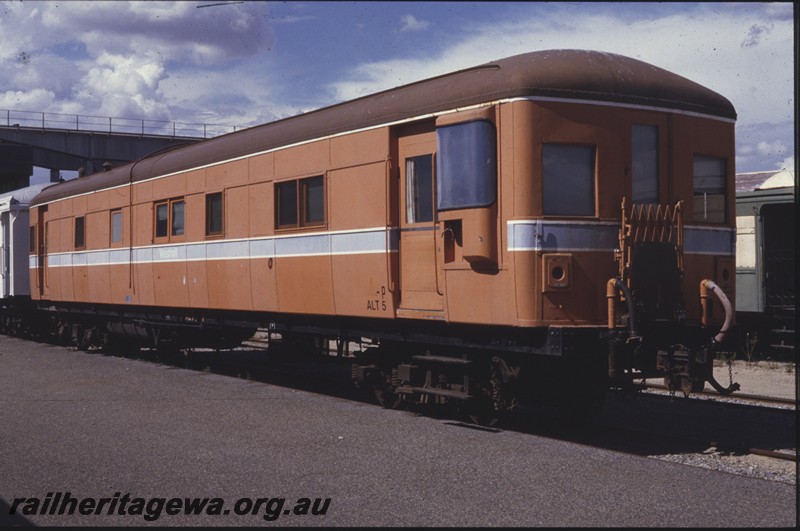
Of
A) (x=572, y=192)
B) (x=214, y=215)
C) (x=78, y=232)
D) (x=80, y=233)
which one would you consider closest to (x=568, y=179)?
(x=572, y=192)

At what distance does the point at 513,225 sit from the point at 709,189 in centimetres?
236

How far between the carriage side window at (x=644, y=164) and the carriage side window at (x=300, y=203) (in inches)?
157

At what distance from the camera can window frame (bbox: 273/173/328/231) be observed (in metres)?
11.9

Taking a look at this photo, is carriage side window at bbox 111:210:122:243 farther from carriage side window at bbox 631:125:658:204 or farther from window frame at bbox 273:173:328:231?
carriage side window at bbox 631:125:658:204

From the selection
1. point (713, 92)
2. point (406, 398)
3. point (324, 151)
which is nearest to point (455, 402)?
point (406, 398)

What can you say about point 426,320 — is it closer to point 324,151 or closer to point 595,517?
point 324,151

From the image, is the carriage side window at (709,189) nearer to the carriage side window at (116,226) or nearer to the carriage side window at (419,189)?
the carriage side window at (419,189)

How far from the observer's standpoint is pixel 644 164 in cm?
962

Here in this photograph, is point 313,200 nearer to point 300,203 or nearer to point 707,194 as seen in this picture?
point 300,203

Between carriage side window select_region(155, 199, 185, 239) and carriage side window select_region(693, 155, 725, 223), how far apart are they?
339 inches

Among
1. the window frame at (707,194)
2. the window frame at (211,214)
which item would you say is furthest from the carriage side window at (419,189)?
the window frame at (211,214)

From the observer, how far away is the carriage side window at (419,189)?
10336 millimetres

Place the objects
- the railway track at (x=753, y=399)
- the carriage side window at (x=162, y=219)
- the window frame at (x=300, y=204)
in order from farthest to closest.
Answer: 1. the carriage side window at (x=162, y=219)
2. the railway track at (x=753, y=399)
3. the window frame at (x=300, y=204)

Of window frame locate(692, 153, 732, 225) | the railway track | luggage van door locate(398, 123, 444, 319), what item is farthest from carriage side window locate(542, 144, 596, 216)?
the railway track
